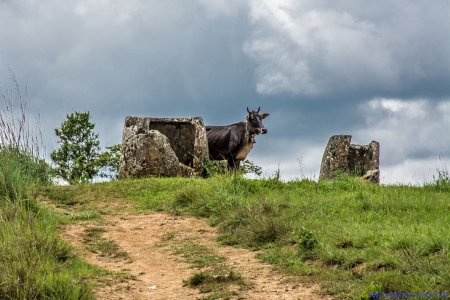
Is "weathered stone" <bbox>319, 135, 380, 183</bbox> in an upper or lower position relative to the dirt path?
upper

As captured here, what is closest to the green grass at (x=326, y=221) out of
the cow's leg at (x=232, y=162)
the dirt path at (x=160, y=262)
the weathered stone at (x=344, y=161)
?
the dirt path at (x=160, y=262)

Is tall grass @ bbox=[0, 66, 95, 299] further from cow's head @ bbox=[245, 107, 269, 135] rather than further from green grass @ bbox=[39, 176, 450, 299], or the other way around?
cow's head @ bbox=[245, 107, 269, 135]

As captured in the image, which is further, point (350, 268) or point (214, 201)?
point (214, 201)

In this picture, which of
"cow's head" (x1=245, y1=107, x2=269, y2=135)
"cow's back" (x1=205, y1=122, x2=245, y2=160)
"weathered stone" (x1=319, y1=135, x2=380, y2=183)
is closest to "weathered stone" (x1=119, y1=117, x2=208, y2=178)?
"cow's head" (x1=245, y1=107, x2=269, y2=135)

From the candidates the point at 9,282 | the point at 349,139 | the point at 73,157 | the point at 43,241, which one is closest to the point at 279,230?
the point at 43,241

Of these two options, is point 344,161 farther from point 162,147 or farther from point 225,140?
point 162,147

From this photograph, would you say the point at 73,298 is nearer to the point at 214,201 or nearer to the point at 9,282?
the point at 9,282

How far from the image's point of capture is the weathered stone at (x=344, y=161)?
731 inches

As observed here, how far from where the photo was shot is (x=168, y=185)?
13078 mm

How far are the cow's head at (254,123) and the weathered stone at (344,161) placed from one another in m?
2.34

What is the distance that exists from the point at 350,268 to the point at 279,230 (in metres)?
1.88

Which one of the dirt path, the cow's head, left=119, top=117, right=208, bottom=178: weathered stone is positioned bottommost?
the dirt path

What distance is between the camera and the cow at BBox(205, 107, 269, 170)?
18.2 m

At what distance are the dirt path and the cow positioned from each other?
304 inches
